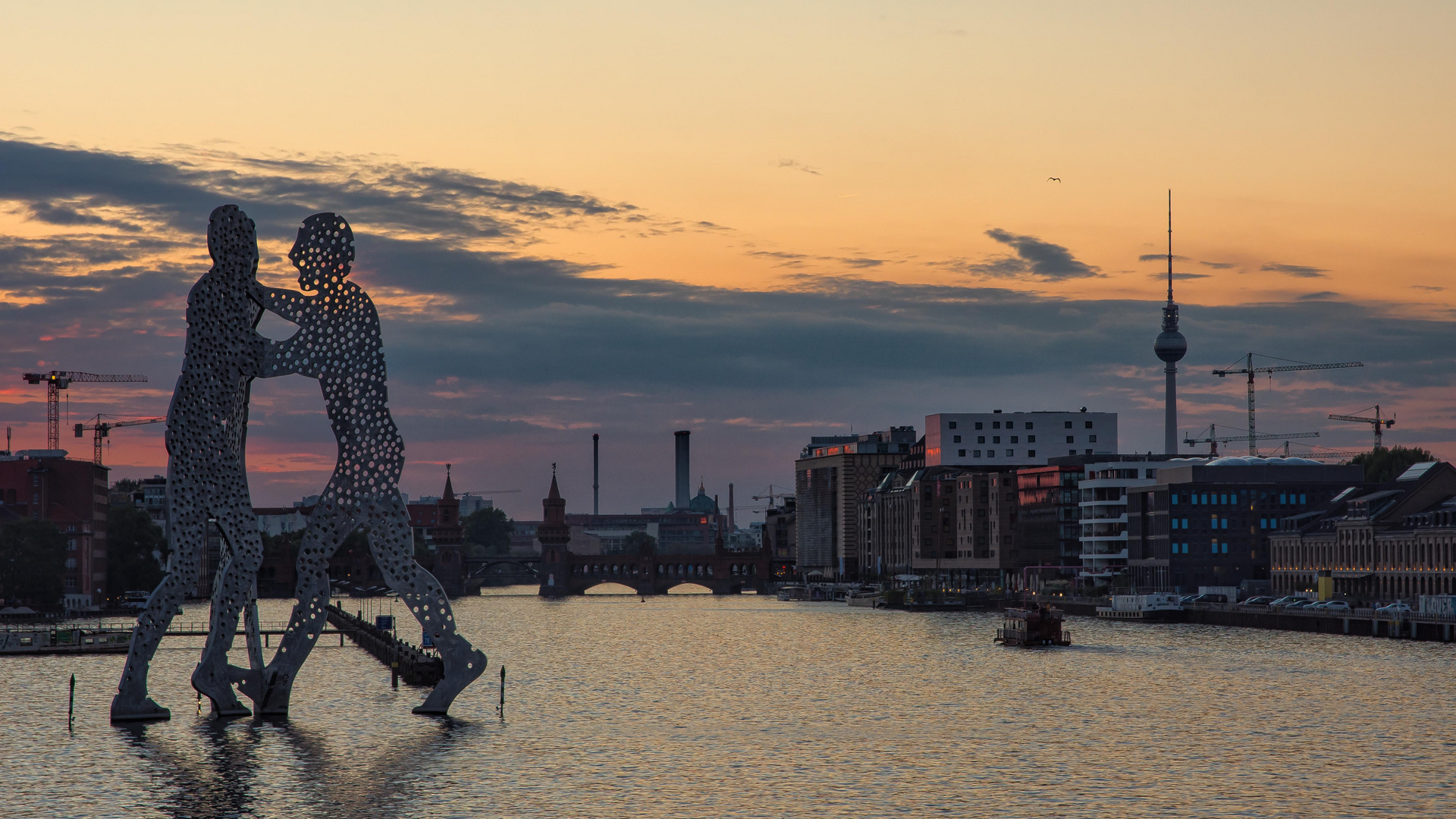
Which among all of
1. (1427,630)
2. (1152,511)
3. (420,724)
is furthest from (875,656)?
(1152,511)

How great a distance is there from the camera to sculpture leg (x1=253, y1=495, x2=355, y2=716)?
63719mm

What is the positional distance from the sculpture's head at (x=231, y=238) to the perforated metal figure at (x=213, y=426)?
0.03 m

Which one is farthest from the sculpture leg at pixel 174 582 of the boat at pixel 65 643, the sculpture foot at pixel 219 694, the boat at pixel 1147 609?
the boat at pixel 1147 609

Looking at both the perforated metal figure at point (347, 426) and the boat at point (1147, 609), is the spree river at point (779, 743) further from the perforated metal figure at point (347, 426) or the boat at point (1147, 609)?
the boat at point (1147, 609)

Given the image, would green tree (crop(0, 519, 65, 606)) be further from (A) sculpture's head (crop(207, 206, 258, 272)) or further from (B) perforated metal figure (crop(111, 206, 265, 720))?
(A) sculpture's head (crop(207, 206, 258, 272))

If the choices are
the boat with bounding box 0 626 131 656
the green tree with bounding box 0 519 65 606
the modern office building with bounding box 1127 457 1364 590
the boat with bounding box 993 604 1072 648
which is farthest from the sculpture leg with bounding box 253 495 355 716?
the modern office building with bounding box 1127 457 1364 590

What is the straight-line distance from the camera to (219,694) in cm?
6662

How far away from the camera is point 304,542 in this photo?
63.3 meters

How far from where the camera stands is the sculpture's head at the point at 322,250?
6253 centimetres

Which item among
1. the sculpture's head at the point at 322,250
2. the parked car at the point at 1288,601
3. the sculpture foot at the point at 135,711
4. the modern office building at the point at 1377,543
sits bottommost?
the parked car at the point at 1288,601

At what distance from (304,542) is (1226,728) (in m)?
37.8

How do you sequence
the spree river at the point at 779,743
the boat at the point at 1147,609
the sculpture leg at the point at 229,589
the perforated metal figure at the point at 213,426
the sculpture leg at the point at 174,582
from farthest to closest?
the boat at the point at 1147,609 < the sculpture leg at the point at 229,589 < the perforated metal figure at the point at 213,426 < the sculpture leg at the point at 174,582 < the spree river at the point at 779,743

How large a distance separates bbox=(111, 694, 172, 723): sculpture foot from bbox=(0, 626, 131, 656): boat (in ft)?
179

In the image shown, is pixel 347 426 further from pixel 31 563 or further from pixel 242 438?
pixel 31 563
